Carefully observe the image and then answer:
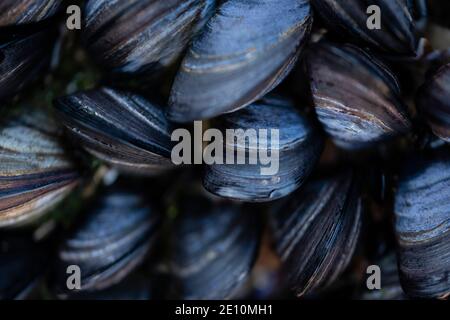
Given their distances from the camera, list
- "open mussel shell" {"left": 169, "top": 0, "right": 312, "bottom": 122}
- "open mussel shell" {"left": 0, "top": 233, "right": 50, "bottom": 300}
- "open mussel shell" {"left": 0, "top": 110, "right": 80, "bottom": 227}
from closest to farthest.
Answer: "open mussel shell" {"left": 169, "top": 0, "right": 312, "bottom": 122} < "open mussel shell" {"left": 0, "top": 110, "right": 80, "bottom": 227} < "open mussel shell" {"left": 0, "top": 233, "right": 50, "bottom": 300}

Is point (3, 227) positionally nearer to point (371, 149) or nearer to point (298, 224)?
point (298, 224)

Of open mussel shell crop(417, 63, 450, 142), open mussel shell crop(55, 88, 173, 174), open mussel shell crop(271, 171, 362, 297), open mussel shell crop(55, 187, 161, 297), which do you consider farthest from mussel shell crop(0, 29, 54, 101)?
open mussel shell crop(417, 63, 450, 142)

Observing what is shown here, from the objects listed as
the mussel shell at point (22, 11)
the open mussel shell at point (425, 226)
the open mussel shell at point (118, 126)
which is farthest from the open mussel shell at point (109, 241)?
the open mussel shell at point (425, 226)

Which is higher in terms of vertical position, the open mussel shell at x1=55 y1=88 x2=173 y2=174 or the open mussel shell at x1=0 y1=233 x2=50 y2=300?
the open mussel shell at x1=55 y1=88 x2=173 y2=174

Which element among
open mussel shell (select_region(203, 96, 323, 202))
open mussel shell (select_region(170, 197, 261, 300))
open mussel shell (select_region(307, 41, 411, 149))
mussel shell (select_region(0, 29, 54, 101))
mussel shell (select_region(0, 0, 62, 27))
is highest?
mussel shell (select_region(0, 0, 62, 27))

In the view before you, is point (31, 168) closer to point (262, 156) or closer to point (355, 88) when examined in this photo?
point (262, 156)

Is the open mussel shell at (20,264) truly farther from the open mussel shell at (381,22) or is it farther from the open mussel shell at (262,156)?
the open mussel shell at (381,22)

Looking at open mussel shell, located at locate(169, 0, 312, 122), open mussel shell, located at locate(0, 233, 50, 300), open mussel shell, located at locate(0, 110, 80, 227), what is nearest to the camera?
open mussel shell, located at locate(169, 0, 312, 122)

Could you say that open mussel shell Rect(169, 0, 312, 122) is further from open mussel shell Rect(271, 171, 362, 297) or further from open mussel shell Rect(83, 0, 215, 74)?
open mussel shell Rect(271, 171, 362, 297)
